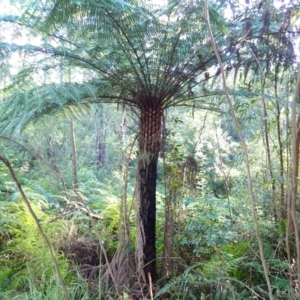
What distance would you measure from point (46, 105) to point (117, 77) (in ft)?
1.90

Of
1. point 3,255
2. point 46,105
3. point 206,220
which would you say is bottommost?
point 3,255

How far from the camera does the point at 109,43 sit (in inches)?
91.4

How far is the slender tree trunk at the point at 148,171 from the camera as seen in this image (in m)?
2.37

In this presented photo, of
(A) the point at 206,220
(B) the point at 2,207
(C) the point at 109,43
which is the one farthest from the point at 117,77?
(B) the point at 2,207

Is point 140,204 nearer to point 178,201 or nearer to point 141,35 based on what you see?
point 178,201

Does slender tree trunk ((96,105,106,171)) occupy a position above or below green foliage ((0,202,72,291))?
above

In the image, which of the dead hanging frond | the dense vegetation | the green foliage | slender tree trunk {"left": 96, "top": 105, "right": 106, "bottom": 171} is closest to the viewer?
the dense vegetation

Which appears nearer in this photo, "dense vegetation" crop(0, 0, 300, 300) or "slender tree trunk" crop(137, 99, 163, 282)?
"dense vegetation" crop(0, 0, 300, 300)

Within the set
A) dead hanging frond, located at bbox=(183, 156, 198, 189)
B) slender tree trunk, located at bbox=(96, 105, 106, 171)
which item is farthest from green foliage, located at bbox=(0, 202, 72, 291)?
slender tree trunk, located at bbox=(96, 105, 106, 171)

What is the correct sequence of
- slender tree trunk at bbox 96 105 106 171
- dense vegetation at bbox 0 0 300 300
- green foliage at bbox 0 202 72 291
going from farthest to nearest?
slender tree trunk at bbox 96 105 106 171 → green foliage at bbox 0 202 72 291 → dense vegetation at bbox 0 0 300 300

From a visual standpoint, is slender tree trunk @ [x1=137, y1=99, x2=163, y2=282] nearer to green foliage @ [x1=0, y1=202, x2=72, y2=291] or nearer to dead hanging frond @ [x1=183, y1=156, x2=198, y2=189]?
dead hanging frond @ [x1=183, y1=156, x2=198, y2=189]

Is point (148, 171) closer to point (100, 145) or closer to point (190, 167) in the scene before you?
point (190, 167)

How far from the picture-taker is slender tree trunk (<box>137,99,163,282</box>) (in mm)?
2373

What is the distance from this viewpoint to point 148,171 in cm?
238
